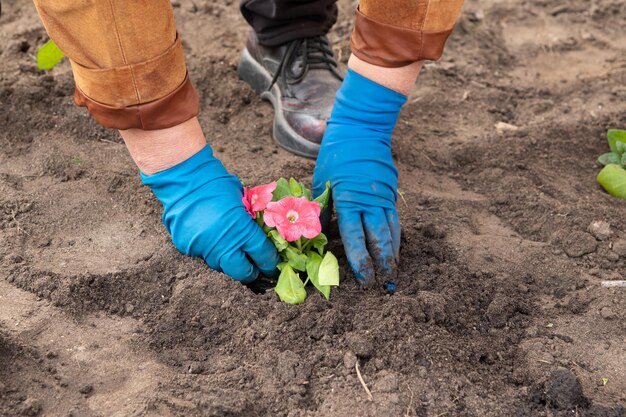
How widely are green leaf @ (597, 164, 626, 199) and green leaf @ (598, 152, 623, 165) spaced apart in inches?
2.0

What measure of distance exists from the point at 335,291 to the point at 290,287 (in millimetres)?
136

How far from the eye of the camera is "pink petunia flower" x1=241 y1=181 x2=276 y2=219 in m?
2.15

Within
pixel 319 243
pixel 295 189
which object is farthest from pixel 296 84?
pixel 319 243

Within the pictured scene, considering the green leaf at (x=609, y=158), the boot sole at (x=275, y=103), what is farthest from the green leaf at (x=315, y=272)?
the green leaf at (x=609, y=158)

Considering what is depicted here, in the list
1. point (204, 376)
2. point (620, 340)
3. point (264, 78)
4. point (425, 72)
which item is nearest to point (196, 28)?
point (264, 78)

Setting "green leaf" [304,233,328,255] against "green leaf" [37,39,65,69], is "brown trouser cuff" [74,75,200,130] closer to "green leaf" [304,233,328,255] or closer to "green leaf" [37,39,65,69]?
"green leaf" [304,233,328,255]

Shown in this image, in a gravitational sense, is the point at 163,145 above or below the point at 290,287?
above

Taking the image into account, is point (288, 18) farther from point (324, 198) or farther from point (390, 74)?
point (324, 198)

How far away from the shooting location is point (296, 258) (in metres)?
2.11

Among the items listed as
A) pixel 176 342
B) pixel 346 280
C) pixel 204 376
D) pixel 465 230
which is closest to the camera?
pixel 204 376

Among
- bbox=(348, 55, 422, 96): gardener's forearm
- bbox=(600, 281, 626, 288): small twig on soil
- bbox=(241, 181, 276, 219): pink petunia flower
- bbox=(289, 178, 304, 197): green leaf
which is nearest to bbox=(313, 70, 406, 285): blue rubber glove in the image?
bbox=(348, 55, 422, 96): gardener's forearm

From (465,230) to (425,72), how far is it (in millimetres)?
1341

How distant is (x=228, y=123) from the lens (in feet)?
10.3

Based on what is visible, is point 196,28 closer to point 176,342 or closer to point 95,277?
point 95,277
